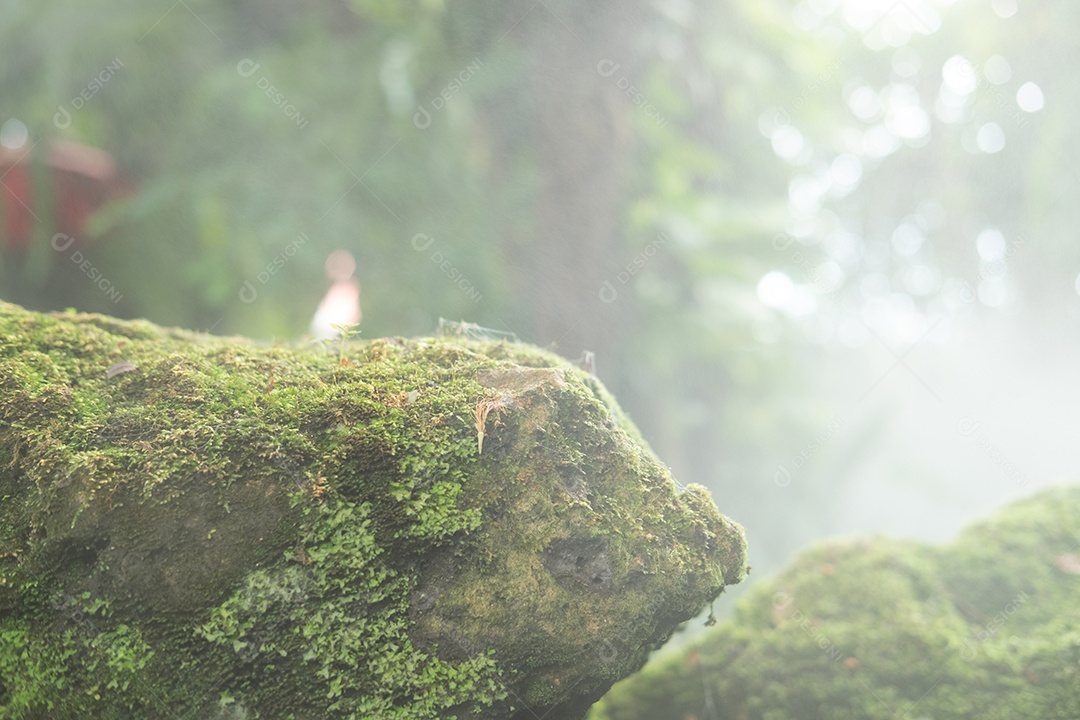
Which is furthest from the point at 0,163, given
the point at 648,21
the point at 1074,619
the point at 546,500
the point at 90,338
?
the point at 1074,619

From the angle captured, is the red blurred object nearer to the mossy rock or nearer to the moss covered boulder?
the moss covered boulder

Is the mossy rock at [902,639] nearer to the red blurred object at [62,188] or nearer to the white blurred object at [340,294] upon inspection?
the white blurred object at [340,294]

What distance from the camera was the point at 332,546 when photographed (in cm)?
145

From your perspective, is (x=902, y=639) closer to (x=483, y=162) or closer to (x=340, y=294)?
(x=483, y=162)

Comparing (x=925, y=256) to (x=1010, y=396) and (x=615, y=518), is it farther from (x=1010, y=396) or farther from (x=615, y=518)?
(x=615, y=518)

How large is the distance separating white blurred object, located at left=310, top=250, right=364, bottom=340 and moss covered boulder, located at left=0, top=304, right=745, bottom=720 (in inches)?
147

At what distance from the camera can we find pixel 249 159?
16.8 feet

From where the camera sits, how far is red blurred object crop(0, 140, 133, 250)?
5.05 meters

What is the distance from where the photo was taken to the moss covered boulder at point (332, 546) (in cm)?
138

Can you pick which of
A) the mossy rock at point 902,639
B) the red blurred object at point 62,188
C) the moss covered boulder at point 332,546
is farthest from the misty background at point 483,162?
the moss covered boulder at point 332,546

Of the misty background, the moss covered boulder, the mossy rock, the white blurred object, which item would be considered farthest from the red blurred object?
the mossy rock

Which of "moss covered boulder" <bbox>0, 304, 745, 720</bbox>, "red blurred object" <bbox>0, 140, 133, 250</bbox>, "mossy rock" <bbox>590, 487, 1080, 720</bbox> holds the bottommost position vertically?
"moss covered boulder" <bbox>0, 304, 745, 720</bbox>

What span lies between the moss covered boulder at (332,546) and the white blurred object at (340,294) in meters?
3.74

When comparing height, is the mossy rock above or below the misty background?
below
